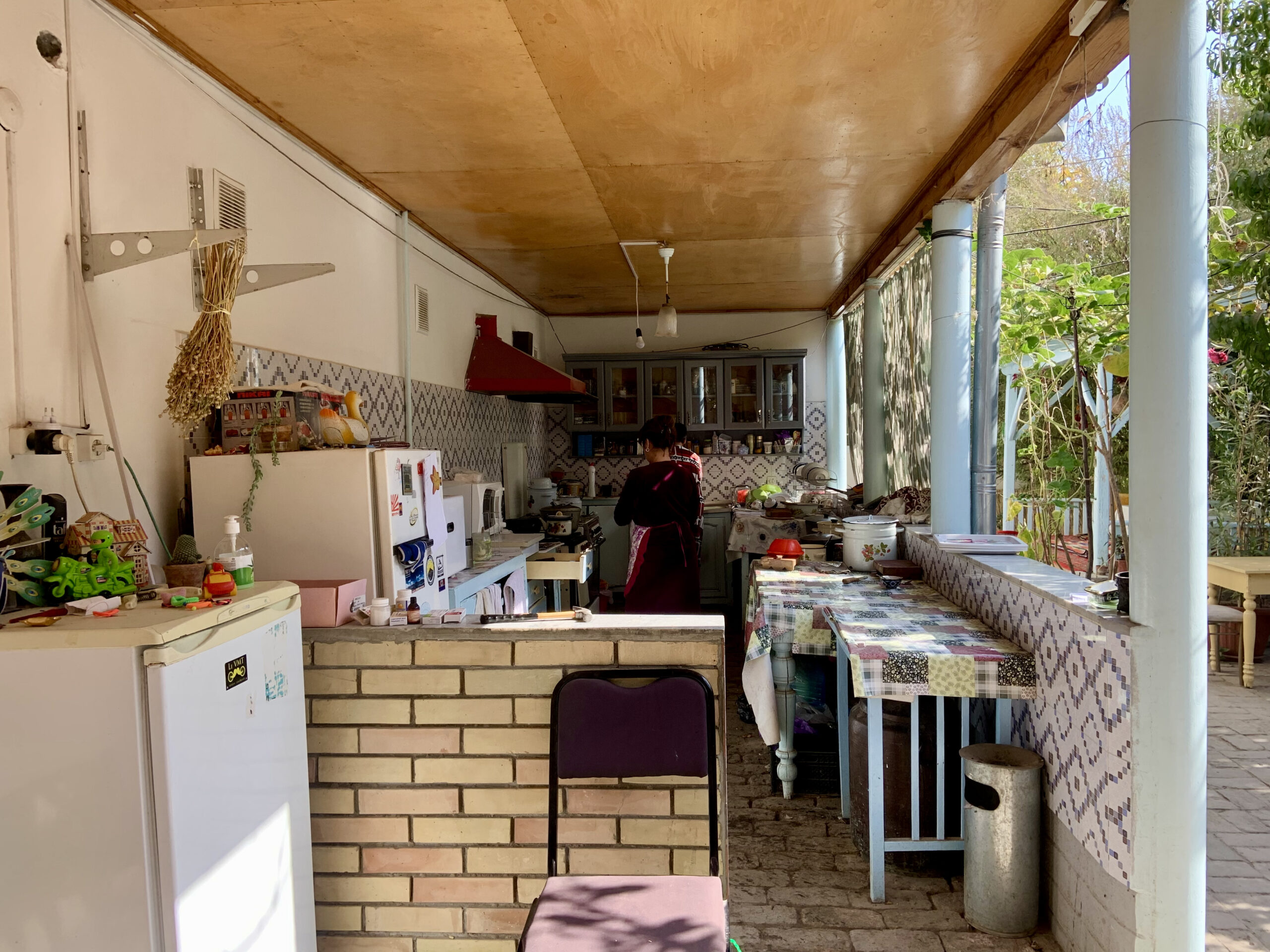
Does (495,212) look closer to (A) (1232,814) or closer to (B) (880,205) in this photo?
(B) (880,205)

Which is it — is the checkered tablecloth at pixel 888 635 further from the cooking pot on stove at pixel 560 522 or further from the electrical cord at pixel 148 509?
the electrical cord at pixel 148 509

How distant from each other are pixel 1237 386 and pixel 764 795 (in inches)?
193

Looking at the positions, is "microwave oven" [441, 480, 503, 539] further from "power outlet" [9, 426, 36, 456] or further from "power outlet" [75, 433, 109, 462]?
"power outlet" [9, 426, 36, 456]

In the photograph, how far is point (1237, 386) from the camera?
20.4ft

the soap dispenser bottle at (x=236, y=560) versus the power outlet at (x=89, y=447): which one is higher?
the power outlet at (x=89, y=447)

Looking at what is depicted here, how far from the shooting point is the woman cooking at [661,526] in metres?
4.92

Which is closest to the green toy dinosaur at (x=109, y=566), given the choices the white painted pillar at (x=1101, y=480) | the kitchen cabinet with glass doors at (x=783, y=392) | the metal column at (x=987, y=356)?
the metal column at (x=987, y=356)

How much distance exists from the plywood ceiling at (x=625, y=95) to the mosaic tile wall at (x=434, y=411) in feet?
3.16

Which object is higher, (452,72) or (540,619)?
(452,72)

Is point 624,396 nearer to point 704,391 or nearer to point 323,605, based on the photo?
point 704,391

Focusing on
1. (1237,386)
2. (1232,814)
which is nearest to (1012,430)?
(1237,386)

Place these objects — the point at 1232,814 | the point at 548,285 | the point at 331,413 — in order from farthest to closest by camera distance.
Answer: the point at 548,285
the point at 1232,814
the point at 331,413

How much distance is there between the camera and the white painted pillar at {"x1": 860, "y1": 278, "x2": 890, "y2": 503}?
6.70 m

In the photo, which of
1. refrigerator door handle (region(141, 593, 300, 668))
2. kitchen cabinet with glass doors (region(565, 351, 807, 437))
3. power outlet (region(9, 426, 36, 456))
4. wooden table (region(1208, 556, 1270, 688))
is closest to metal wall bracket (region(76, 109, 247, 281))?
power outlet (region(9, 426, 36, 456))
